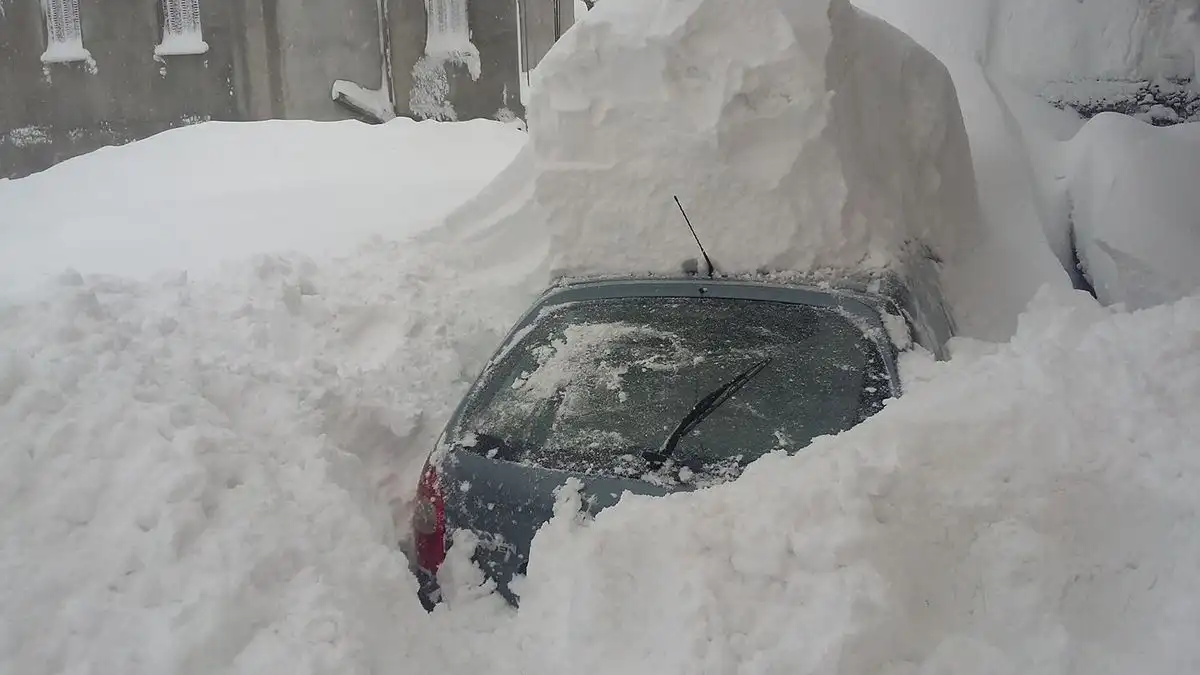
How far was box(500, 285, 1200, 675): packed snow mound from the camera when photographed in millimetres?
1853

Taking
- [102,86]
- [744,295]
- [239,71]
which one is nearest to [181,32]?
[239,71]

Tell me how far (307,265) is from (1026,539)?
4251 millimetres

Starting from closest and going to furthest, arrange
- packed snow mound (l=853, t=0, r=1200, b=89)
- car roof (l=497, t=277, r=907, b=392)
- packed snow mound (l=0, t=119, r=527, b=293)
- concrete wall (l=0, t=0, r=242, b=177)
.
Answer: car roof (l=497, t=277, r=907, b=392) → packed snow mound (l=853, t=0, r=1200, b=89) → packed snow mound (l=0, t=119, r=527, b=293) → concrete wall (l=0, t=0, r=242, b=177)

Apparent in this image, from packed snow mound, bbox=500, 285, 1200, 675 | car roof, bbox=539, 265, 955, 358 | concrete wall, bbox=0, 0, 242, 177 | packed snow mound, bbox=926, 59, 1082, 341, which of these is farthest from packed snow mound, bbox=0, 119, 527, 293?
packed snow mound, bbox=500, 285, 1200, 675

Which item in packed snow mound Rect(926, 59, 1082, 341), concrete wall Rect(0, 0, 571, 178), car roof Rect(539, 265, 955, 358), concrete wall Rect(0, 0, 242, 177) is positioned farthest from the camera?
concrete wall Rect(0, 0, 571, 178)

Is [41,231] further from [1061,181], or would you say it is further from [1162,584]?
[1162,584]

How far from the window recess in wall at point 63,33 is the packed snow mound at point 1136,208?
1423 centimetres

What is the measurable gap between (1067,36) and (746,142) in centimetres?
278

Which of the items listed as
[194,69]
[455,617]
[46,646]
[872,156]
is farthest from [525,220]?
[194,69]

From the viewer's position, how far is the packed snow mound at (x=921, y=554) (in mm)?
1853

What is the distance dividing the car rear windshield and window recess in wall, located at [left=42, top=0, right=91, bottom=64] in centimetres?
1406

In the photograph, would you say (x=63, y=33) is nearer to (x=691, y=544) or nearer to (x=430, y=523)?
(x=430, y=523)

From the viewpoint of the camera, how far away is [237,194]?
913 centimetres

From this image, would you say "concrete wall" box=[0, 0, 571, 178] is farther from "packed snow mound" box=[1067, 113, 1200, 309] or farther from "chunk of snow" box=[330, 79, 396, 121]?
"packed snow mound" box=[1067, 113, 1200, 309]
